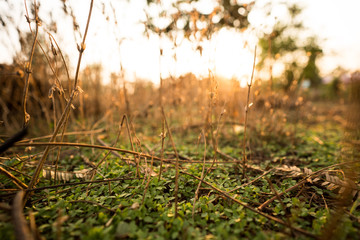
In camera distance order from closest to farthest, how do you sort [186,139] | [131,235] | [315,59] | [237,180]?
[131,235] → [237,180] → [186,139] → [315,59]

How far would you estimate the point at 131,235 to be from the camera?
3.02 ft

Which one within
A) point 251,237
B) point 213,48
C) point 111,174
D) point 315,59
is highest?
point 315,59

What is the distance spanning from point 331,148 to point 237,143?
1.23m

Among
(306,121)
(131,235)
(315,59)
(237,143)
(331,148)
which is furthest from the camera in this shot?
(315,59)

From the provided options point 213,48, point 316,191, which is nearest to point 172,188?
point 316,191

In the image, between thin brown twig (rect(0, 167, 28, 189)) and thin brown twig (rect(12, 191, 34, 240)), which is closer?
thin brown twig (rect(12, 191, 34, 240))

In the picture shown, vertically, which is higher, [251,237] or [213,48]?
[213,48]

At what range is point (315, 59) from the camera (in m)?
14.2

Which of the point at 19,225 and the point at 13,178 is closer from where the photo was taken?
the point at 19,225

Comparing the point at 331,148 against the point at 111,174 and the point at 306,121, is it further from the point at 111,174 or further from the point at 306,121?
the point at 111,174

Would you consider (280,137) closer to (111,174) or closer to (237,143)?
(237,143)

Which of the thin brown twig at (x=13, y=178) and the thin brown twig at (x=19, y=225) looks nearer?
the thin brown twig at (x=19, y=225)

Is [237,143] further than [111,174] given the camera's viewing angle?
Yes

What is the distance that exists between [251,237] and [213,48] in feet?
4.90
